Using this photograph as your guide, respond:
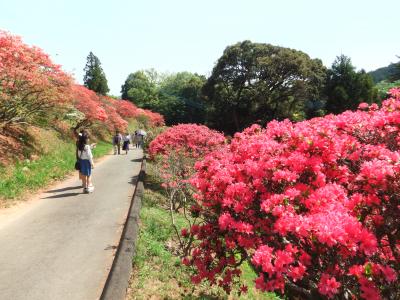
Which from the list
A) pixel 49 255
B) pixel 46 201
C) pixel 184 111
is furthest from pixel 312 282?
pixel 184 111

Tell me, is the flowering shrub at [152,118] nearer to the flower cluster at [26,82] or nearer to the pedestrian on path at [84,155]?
the flower cluster at [26,82]

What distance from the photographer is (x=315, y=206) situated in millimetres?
3377

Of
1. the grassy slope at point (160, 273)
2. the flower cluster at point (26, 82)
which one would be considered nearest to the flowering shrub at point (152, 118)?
the flower cluster at point (26, 82)

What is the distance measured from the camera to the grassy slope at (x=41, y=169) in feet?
32.2

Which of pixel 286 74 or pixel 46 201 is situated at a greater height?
pixel 286 74

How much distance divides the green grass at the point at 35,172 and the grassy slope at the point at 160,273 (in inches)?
165

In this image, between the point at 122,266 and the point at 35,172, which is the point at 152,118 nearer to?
the point at 35,172

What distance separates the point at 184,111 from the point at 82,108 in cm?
2996

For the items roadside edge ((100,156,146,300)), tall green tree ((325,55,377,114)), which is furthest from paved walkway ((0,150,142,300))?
tall green tree ((325,55,377,114))

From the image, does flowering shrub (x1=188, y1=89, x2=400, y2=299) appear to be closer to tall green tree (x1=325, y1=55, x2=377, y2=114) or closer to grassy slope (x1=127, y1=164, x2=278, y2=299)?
grassy slope (x1=127, y1=164, x2=278, y2=299)

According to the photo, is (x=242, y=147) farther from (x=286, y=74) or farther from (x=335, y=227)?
(x=286, y=74)

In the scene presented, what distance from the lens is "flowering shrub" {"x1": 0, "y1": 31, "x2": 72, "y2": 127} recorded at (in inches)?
452

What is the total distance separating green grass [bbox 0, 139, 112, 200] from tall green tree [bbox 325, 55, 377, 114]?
32596mm

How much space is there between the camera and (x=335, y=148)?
12.7 ft
